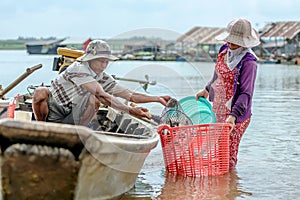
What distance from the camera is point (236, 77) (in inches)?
238

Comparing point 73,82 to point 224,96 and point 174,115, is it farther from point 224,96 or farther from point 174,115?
point 224,96

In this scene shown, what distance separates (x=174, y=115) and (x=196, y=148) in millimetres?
488

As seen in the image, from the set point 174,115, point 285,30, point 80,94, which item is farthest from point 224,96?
point 285,30

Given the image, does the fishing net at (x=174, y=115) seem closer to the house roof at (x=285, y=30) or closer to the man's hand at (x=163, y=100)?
the man's hand at (x=163, y=100)

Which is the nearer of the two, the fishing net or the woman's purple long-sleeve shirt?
the woman's purple long-sleeve shirt

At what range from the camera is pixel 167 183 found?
6297mm

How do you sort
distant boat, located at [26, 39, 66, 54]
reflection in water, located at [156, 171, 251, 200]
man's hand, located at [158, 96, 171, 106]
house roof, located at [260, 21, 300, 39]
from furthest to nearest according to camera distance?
distant boat, located at [26, 39, 66, 54], house roof, located at [260, 21, 300, 39], man's hand, located at [158, 96, 171, 106], reflection in water, located at [156, 171, 251, 200]

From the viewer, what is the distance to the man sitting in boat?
19.1 feet

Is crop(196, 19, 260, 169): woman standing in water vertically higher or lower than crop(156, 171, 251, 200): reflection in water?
higher

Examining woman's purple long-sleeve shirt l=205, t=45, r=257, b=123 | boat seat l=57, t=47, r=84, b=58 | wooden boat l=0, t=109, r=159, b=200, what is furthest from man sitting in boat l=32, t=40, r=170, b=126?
boat seat l=57, t=47, r=84, b=58

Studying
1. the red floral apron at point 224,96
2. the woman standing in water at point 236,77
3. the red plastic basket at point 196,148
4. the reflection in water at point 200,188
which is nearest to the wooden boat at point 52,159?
the red plastic basket at point 196,148

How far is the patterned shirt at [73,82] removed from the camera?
5.85m

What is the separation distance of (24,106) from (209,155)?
8.20 ft

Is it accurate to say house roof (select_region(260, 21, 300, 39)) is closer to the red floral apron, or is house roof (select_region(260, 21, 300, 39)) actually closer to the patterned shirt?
the red floral apron
